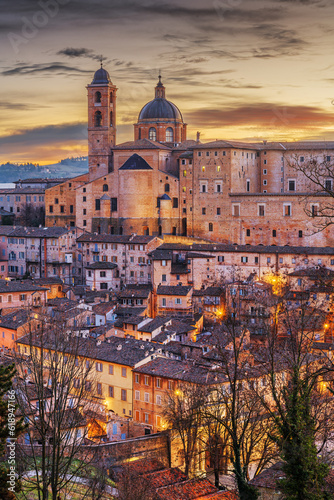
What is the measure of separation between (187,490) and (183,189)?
30697mm

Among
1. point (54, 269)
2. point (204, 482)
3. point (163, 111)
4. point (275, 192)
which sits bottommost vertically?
point (204, 482)

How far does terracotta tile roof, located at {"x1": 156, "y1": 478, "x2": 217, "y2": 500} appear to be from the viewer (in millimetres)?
16328

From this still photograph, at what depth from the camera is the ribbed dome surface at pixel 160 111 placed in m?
53.7

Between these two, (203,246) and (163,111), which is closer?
(203,246)

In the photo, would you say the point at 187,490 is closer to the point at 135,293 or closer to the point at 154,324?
the point at 154,324

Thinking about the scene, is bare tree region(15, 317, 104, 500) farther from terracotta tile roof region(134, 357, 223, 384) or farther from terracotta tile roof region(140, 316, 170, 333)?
terracotta tile roof region(140, 316, 170, 333)

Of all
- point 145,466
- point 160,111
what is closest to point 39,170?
point 160,111

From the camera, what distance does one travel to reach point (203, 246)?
Result: 39.1 m

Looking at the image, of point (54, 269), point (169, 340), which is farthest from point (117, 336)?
point (54, 269)

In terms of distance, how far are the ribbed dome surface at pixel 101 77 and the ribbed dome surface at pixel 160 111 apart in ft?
18.5

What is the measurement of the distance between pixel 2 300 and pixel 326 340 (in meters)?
14.9

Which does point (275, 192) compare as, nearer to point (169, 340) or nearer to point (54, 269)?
point (54, 269)

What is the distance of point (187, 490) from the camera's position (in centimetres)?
1677

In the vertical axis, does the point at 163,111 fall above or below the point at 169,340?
above
